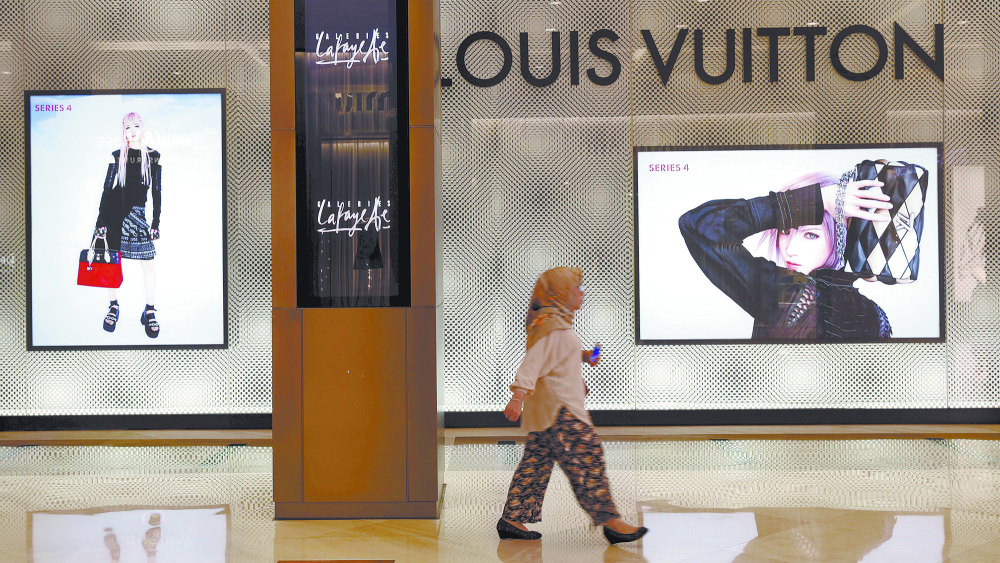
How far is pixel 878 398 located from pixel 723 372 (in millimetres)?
1472

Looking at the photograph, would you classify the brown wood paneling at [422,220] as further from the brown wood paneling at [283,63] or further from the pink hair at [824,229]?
the pink hair at [824,229]

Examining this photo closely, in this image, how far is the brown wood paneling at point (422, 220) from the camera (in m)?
4.24

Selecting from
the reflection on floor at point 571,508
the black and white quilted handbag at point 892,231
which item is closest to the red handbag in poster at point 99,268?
the reflection on floor at point 571,508

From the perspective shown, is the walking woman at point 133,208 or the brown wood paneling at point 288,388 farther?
the walking woman at point 133,208

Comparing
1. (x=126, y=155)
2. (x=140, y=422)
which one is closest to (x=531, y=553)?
(x=140, y=422)

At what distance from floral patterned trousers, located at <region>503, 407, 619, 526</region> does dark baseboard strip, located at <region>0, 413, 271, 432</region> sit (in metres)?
3.76

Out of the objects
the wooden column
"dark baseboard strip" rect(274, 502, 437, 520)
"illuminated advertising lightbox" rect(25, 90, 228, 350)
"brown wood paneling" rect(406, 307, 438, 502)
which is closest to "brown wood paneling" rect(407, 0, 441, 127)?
the wooden column

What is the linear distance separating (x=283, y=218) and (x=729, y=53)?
4647 millimetres

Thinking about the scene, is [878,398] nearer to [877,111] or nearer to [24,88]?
[877,111]

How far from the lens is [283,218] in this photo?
4234 mm

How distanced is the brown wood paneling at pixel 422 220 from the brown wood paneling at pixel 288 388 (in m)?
0.73

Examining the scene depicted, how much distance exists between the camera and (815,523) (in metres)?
4.05

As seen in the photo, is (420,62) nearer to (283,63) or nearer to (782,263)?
(283,63)

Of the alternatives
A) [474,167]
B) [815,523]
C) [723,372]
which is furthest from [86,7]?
[815,523]
